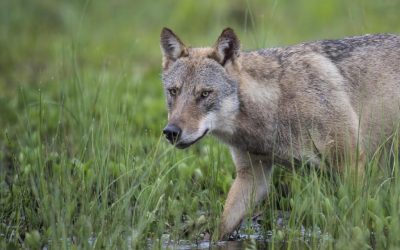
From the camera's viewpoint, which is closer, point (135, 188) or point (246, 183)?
point (135, 188)

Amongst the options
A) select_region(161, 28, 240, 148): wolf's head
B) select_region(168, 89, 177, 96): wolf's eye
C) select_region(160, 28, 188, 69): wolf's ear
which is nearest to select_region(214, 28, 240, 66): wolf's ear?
select_region(161, 28, 240, 148): wolf's head

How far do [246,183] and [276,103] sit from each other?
711 millimetres

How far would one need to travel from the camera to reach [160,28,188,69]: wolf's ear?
6.52 metres

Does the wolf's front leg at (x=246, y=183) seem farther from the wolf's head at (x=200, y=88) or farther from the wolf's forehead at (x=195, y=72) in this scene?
the wolf's forehead at (x=195, y=72)

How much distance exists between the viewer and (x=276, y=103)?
6375mm

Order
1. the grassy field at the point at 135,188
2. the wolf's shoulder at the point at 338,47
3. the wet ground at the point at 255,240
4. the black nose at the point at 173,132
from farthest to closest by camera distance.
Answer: the wolf's shoulder at the point at 338,47 → the black nose at the point at 173,132 → the wet ground at the point at 255,240 → the grassy field at the point at 135,188

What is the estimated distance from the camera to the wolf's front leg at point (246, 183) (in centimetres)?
650

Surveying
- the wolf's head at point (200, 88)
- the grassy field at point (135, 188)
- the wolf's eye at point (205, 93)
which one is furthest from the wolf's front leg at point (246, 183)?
the wolf's eye at point (205, 93)

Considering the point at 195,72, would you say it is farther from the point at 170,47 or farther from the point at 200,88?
the point at 170,47

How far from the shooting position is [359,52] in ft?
22.3

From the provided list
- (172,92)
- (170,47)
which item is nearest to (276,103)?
(172,92)

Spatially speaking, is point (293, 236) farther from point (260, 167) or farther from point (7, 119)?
point (7, 119)

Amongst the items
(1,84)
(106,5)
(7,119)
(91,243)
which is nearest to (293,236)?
(91,243)

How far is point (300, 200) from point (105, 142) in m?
1.79
